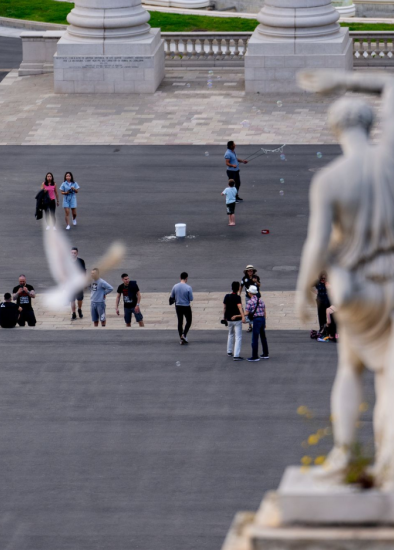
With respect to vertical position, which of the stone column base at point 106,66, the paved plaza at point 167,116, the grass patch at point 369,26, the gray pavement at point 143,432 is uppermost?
the grass patch at point 369,26

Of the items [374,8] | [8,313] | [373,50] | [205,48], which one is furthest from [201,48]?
[8,313]

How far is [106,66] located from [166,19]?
11377mm

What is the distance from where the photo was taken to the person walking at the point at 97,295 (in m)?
29.3

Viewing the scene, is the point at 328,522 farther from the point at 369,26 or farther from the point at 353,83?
the point at 369,26

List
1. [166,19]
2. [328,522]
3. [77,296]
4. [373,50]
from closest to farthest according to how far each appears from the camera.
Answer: [328,522]
[77,296]
[373,50]
[166,19]

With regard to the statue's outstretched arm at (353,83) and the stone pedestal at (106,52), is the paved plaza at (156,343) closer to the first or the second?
the stone pedestal at (106,52)

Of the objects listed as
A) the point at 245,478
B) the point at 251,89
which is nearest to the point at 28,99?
the point at 251,89

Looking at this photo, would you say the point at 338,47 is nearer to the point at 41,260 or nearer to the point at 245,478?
the point at 41,260

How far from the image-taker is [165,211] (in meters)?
37.2

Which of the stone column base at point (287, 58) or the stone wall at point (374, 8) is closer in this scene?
the stone column base at point (287, 58)

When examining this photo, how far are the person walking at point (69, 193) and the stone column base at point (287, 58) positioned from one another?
13252 mm

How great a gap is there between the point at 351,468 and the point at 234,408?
1399 centimetres

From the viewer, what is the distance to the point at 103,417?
2452 cm

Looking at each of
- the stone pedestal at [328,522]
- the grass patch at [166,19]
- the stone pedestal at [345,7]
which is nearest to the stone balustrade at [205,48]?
the grass patch at [166,19]
